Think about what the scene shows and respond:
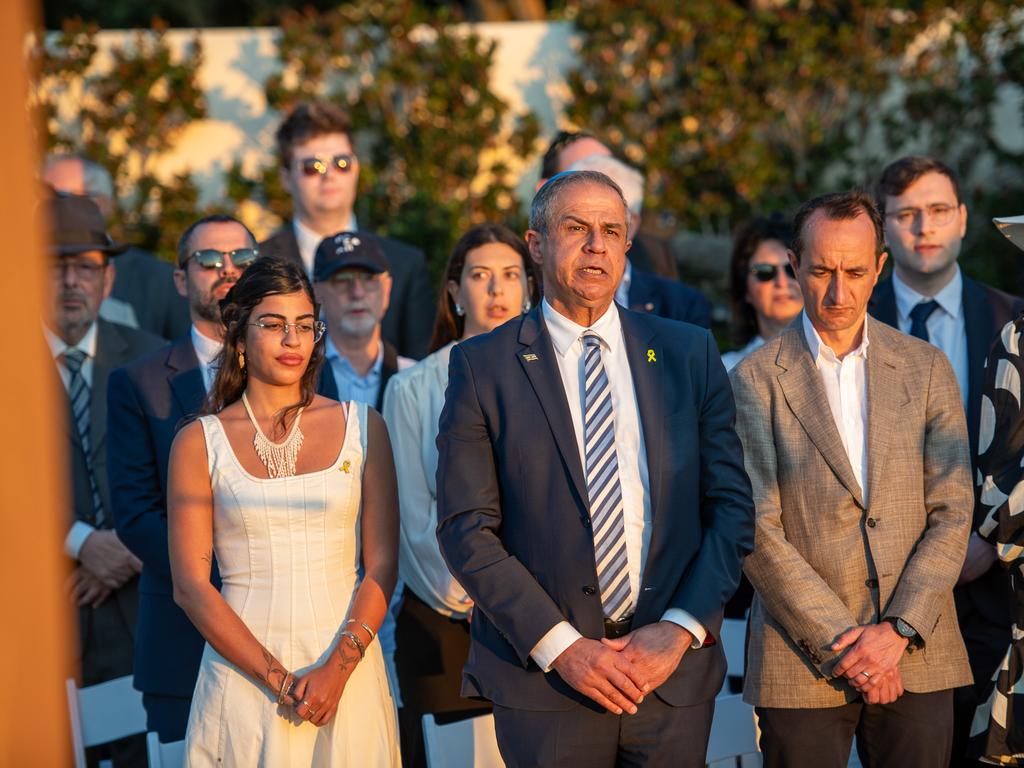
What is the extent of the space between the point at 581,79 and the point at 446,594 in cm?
519

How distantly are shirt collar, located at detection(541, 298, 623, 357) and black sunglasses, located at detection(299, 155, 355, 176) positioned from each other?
295 cm

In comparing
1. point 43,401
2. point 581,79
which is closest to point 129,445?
point 43,401

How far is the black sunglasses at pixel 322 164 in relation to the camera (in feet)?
21.4

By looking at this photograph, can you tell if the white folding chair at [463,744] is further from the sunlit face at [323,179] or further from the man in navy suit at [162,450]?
the sunlit face at [323,179]

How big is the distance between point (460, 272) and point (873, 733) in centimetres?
233

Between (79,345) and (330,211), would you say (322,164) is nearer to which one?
(330,211)

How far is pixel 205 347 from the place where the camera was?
4898 millimetres

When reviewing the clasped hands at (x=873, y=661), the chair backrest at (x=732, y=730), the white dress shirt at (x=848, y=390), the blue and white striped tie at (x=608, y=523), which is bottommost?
the chair backrest at (x=732, y=730)

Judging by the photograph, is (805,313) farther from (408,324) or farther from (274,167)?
(274,167)

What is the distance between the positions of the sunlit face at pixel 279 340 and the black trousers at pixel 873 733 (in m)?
1.86

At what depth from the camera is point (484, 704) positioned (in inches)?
191

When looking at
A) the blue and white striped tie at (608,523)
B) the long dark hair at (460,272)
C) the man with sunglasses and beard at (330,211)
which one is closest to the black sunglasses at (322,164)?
the man with sunglasses and beard at (330,211)

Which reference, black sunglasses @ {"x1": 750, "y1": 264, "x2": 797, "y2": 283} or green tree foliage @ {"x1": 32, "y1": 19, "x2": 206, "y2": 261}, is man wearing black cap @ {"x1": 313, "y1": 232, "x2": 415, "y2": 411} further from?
green tree foliage @ {"x1": 32, "y1": 19, "x2": 206, "y2": 261}

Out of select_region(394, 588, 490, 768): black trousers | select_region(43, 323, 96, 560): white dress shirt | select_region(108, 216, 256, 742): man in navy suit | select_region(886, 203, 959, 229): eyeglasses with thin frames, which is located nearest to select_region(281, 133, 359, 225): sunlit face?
select_region(43, 323, 96, 560): white dress shirt
